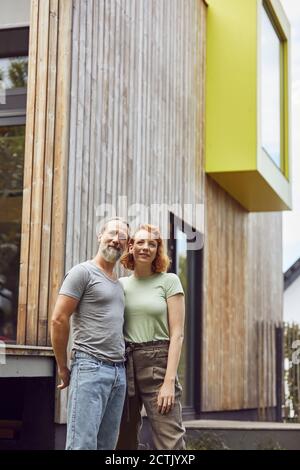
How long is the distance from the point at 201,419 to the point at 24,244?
431cm

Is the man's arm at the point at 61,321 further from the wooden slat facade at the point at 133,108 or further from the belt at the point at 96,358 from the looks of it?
the wooden slat facade at the point at 133,108

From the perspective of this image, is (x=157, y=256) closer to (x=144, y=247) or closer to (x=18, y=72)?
(x=144, y=247)

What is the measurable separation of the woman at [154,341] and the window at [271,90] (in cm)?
607

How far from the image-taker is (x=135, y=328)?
13.3 ft

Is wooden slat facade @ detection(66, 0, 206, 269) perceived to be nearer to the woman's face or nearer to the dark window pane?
the dark window pane

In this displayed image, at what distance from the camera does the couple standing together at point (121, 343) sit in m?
3.85

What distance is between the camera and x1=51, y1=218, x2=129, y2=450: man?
150 inches

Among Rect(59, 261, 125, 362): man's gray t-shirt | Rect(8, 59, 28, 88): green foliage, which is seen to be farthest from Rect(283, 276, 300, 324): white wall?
Rect(59, 261, 125, 362): man's gray t-shirt

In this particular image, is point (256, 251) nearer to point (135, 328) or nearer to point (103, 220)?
point (103, 220)

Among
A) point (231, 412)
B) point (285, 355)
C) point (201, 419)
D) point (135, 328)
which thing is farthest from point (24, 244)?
point (285, 355)

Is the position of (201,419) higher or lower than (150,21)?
lower

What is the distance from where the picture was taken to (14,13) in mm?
6781

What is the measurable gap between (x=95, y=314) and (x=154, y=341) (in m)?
0.32

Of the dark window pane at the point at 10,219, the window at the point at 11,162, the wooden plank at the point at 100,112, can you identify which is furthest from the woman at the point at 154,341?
the dark window pane at the point at 10,219
